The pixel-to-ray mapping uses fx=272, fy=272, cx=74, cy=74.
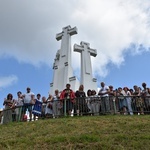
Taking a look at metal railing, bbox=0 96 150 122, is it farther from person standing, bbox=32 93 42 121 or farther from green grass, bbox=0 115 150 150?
green grass, bbox=0 115 150 150

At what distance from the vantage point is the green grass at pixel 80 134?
7955 mm

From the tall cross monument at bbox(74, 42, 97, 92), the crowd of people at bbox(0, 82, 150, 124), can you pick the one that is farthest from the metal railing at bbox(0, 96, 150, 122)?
the tall cross monument at bbox(74, 42, 97, 92)

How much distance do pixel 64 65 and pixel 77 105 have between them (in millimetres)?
6849

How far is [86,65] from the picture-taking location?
19.1m

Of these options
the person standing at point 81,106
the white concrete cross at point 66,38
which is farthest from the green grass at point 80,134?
the white concrete cross at point 66,38

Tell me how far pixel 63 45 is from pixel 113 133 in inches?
471

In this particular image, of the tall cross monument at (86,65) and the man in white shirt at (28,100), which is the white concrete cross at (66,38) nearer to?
the tall cross monument at (86,65)

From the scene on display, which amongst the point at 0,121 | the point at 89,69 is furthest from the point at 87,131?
the point at 89,69

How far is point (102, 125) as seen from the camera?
996cm

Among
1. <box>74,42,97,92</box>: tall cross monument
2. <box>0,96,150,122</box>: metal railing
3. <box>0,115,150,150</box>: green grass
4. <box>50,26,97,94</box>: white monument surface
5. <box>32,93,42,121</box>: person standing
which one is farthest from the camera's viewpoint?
<box>74,42,97,92</box>: tall cross monument

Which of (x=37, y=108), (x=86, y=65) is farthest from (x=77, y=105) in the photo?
(x=86, y=65)

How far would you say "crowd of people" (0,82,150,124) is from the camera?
40.4ft

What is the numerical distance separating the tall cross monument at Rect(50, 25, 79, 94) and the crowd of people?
15.9 ft

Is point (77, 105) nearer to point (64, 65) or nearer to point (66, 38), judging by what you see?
point (64, 65)
